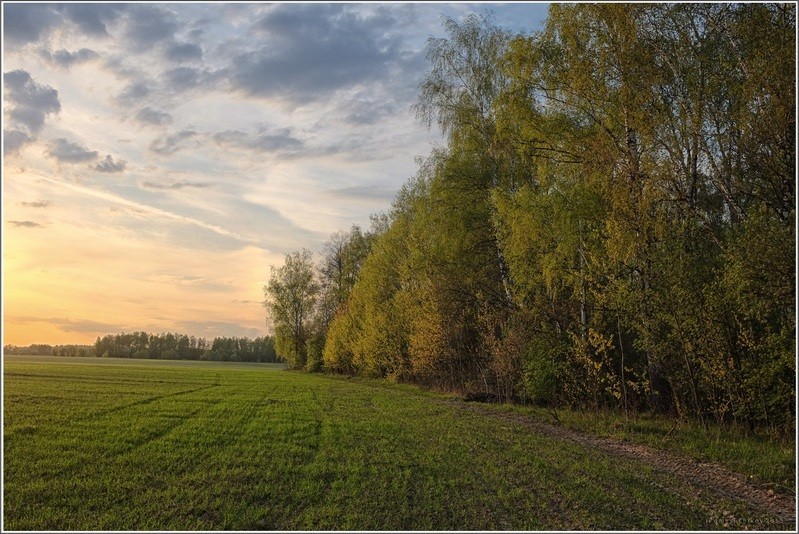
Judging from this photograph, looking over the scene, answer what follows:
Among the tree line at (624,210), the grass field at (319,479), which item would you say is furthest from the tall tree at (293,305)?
the grass field at (319,479)

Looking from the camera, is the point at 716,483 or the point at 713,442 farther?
the point at 713,442

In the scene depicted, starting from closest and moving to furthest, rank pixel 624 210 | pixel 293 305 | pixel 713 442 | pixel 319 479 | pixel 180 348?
1. pixel 319 479
2. pixel 713 442
3. pixel 624 210
4. pixel 293 305
5. pixel 180 348

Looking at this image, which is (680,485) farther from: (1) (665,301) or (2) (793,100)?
(2) (793,100)

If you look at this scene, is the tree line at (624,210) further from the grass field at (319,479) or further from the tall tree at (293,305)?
the tall tree at (293,305)

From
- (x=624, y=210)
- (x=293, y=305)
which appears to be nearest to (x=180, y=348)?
(x=293, y=305)

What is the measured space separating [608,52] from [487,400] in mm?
15057

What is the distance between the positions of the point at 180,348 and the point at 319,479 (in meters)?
119

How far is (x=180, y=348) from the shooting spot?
118562 mm

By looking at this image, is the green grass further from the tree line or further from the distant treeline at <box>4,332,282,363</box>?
the distant treeline at <box>4,332,282,363</box>

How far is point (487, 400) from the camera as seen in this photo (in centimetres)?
2423

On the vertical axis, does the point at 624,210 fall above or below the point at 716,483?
above

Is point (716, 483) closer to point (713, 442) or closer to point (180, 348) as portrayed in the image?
point (713, 442)

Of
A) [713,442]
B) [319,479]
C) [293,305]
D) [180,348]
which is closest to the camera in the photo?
[319,479]

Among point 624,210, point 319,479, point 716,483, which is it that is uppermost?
point 624,210
